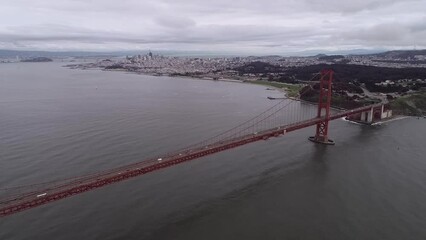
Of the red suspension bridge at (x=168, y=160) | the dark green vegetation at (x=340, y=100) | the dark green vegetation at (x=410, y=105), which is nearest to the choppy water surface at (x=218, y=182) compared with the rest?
the red suspension bridge at (x=168, y=160)

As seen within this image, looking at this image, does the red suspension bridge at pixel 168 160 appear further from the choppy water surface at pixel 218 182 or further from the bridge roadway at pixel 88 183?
the choppy water surface at pixel 218 182

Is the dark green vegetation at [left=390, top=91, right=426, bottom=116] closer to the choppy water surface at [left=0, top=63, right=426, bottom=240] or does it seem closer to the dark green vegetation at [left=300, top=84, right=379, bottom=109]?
the dark green vegetation at [left=300, top=84, right=379, bottom=109]

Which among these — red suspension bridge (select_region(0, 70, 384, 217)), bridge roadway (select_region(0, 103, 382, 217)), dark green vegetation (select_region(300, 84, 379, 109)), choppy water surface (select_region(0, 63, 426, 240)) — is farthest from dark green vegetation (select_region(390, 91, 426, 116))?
bridge roadway (select_region(0, 103, 382, 217))

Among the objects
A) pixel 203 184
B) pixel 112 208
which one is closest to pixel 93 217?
pixel 112 208


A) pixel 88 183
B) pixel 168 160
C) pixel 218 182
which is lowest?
pixel 218 182

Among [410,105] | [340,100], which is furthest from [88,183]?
[410,105]

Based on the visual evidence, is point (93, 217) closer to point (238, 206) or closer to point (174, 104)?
point (238, 206)

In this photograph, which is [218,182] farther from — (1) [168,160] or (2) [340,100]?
(2) [340,100]
